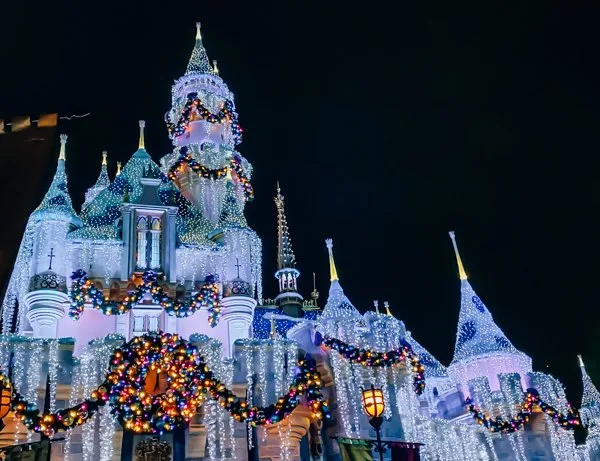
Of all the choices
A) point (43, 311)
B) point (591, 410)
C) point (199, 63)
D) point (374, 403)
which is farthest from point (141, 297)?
point (591, 410)

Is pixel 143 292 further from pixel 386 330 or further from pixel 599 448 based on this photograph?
pixel 599 448

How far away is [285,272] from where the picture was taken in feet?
137

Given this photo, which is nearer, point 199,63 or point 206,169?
point 206,169

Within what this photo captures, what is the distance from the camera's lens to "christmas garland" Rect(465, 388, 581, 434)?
22.0 meters

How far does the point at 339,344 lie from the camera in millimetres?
19859

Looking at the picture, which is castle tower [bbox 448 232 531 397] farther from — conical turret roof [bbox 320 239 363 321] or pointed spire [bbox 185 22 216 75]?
pointed spire [bbox 185 22 216 75]

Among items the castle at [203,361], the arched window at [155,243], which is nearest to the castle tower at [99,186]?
the castle at [203,361]

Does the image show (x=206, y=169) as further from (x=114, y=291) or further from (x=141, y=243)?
(x=114, y=291)

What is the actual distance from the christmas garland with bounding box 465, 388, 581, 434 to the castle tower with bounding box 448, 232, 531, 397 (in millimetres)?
1065

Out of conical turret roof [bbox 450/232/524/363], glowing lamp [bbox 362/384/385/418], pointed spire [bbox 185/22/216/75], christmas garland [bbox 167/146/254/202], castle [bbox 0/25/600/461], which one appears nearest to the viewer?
glowing lamp [bbox 362/384/385/418]

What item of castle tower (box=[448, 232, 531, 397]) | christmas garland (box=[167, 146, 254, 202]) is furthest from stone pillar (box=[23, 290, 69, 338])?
castle tower (box=[448, 232, 531, 397])

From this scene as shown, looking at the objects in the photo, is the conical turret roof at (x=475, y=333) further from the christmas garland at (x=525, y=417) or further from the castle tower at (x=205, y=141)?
the castle tower at (x=205, y=141)

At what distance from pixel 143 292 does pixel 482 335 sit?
13603 millimetres

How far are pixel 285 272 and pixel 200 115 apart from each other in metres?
15.1
